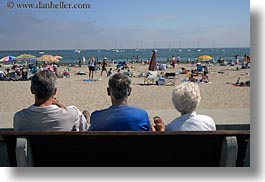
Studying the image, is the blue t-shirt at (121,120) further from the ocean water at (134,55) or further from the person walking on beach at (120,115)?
the ocean water at (134,55)

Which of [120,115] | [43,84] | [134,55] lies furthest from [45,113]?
[134,55]

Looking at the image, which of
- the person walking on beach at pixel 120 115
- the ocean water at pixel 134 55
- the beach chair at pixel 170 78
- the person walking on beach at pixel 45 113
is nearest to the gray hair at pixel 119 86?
the person walking on beach at pixel 120 115

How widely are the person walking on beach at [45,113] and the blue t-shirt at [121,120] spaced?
0.62ft

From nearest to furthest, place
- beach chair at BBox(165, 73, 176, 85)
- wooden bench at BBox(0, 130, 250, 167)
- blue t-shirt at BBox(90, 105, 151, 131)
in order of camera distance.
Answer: wooden bench at BBox(0, 130, 250, 167) → blue t-shirt at BBox(90, 105, 151, 131) → beach chair at BBox(165, 73, 176, 85)

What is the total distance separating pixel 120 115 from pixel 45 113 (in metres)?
0.51

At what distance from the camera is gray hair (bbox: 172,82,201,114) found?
2738mm

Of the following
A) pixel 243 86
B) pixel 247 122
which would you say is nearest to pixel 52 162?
pixel 247 122

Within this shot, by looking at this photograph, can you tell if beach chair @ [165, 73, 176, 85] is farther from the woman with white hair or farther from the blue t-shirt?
the blue t-shirt

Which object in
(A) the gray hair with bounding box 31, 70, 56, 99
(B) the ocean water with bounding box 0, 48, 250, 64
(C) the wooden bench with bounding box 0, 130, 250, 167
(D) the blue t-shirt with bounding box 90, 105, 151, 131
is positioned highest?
(B) the ocean water with bounding box 0, 48, 250, 64

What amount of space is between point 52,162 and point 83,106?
748cm

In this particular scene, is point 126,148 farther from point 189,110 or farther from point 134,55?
point 134,55

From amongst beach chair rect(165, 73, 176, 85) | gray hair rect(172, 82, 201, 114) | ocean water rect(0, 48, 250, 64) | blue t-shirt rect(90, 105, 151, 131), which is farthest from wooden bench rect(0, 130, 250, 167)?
ocean water rect(0, 48, 250, 64)

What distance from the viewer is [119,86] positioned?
2.75 meters

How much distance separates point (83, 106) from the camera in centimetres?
1009
